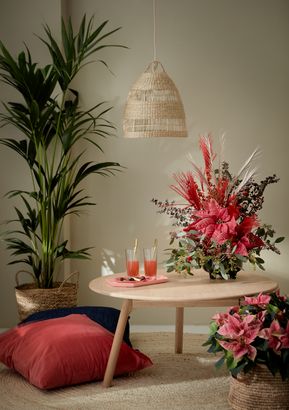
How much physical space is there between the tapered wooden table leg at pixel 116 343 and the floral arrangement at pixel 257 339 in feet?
1.47

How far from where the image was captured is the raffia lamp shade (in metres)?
3.86

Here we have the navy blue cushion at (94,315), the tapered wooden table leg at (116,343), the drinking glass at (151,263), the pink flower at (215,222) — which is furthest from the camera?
the navy blue cushion at (94,315)

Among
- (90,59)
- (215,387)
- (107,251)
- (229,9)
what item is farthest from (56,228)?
(229,9)

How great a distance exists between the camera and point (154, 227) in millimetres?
4895

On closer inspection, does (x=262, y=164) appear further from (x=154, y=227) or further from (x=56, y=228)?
(x=56, y=228)

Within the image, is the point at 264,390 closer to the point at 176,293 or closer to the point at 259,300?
the point at 259,300

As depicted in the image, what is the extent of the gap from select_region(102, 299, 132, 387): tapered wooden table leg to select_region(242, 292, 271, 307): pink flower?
54 centimetres

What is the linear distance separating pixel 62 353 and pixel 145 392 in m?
0.43

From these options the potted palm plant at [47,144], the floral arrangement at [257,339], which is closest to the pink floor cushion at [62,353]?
the floral arrangement at [257,339]

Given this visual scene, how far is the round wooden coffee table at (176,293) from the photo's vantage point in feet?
10.3

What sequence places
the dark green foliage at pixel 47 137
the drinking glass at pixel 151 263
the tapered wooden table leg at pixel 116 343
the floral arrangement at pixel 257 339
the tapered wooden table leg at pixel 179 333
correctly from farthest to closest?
the dark green foliage at pixel 47 137, the tapered wooden table leg at pixel 179 333, the drinking glass at pixel 151 263, the tapered wooden table leg at pixel 116 343, the floral arrangement at pixel 257 339

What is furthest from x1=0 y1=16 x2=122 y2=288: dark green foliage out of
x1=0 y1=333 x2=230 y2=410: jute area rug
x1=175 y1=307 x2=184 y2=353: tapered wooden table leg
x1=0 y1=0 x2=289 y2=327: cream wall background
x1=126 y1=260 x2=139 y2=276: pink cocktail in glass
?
x1=0 y1=333 x2=230 y2=410: jute area rug

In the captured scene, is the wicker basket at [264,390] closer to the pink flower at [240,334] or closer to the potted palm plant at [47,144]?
the pink flower at [240,334]

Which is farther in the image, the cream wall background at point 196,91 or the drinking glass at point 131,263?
the cream wall background at point 196,91
